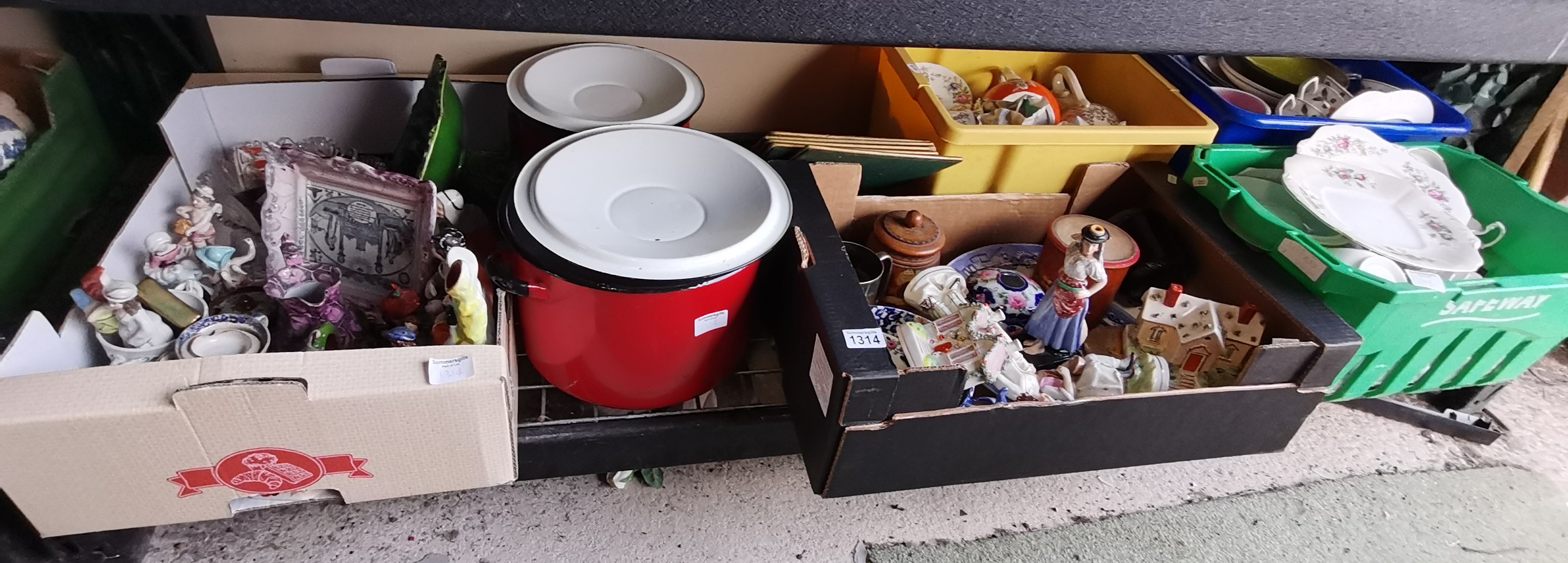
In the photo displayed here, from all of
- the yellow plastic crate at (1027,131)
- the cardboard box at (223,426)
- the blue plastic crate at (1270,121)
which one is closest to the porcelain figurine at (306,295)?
the cardboard box at (223,426)

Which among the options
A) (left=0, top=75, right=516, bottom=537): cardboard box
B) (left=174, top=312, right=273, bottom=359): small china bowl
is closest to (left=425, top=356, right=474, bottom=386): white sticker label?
(left=0, top=75, right=516, bottom=537): cardboard box

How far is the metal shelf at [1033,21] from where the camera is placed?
1.75 ft

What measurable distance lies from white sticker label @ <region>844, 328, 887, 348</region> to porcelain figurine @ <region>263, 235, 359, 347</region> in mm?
495

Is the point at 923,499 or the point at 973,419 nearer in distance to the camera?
the point at 973,419

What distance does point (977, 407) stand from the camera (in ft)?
2.58

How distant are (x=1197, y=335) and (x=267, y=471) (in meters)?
0.92

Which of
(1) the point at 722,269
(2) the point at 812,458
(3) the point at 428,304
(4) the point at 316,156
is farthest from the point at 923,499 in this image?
(4) the point at 316,156

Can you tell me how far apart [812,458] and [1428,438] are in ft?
3.14

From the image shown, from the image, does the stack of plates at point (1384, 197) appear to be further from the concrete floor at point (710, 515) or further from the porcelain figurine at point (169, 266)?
the porcelain figurine at point (169, 266)

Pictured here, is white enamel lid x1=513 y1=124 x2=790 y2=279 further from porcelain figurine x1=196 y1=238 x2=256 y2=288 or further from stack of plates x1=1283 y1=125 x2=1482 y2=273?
stack of plates x1=1283 y1=125 x2=1482 y2=273

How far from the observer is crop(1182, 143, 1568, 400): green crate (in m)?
0.89

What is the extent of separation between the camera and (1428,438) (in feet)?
3.92

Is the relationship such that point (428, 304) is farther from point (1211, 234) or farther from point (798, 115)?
point (1211, 234)

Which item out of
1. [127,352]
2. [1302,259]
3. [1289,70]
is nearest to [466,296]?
[127,352]
